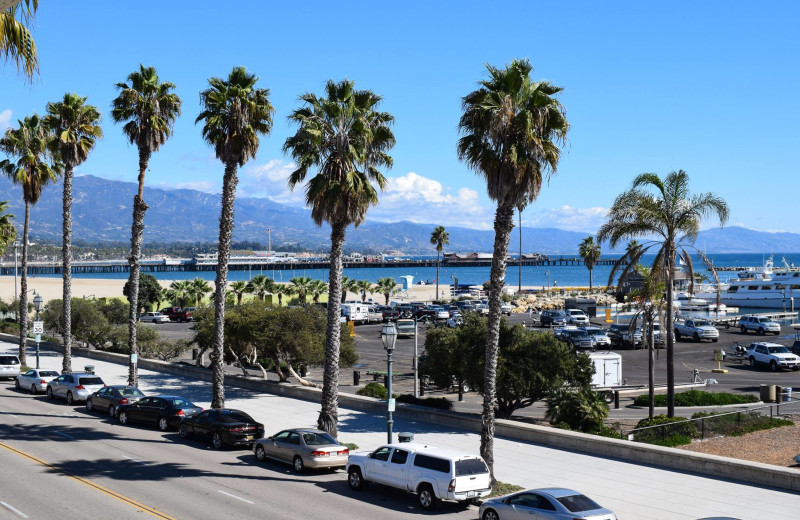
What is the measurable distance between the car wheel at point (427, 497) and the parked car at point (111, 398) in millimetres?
15681

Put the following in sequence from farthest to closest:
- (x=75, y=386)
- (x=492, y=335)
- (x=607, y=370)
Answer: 1. (x=607, y=370)
2. (x=75, y=386)
3. (x=492, y=335)

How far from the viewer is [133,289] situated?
35.7 meters

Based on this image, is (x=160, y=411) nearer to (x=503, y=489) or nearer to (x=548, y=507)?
(x=503, y=489)

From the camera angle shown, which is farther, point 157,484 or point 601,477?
point 601,477

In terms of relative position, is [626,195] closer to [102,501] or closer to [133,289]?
[102,501]

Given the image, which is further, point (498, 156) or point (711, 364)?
point (711, 364)

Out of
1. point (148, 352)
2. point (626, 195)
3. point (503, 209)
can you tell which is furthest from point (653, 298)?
point (148, 352)

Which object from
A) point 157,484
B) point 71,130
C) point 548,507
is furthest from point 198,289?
point 548,507

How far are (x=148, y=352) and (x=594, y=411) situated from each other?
3445 centimetres

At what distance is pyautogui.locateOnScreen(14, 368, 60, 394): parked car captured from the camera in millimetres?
35969

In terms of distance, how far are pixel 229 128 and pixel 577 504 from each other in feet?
66.3

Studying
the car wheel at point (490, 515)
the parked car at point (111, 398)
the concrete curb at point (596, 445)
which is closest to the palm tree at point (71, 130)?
the parked car at point (111, 398)

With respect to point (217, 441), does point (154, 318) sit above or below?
below

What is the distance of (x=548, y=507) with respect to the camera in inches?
573
